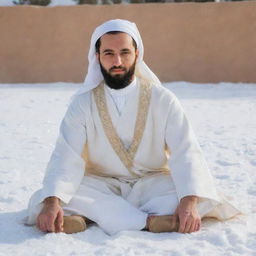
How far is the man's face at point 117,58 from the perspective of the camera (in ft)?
10.2

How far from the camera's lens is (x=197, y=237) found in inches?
113

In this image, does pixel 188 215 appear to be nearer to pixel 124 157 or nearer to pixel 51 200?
pixel 124 157

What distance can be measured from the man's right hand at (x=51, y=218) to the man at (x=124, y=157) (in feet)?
0.09

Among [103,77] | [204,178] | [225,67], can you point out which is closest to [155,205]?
[204,178]

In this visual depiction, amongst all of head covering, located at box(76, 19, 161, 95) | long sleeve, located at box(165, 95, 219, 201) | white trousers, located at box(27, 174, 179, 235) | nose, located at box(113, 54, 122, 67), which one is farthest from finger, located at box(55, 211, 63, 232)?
nose, located at box(113, 54, 122, 67)

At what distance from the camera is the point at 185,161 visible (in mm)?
3072

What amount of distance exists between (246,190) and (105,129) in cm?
112

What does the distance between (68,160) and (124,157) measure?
0.93 ft

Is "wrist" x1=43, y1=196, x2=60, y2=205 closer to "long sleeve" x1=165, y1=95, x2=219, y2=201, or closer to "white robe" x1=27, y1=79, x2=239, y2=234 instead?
"white robe" x1=27, y1=79, x2=239, y2=234

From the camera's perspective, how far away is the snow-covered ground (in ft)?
9.07

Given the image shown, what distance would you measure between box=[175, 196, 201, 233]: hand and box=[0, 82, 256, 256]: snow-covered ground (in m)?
0.04

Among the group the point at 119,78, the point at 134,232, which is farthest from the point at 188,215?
the point at 119,78

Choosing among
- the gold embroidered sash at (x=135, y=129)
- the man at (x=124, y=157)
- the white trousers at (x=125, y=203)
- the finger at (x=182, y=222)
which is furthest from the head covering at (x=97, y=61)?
the finger at (x=182, y=222)

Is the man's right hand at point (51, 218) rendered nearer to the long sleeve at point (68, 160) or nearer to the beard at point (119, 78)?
the long sleeve at point (68, 160)
